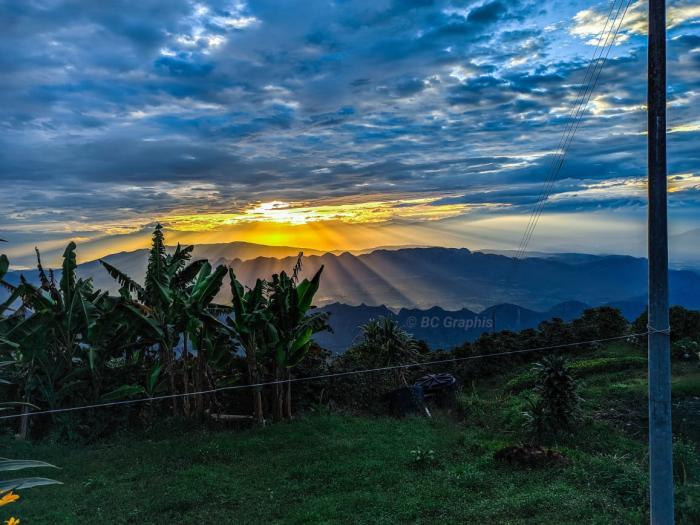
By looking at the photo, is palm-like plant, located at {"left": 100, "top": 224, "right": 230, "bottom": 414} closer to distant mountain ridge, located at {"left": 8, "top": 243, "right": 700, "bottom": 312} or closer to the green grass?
the green grass

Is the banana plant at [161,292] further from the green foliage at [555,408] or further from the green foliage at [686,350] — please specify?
the green foliage at [686,350]

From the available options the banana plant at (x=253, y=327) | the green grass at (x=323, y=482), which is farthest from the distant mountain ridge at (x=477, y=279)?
the green grass at (x=323, y=482)

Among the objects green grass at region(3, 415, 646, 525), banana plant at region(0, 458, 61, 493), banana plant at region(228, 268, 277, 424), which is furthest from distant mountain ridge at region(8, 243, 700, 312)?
banana plant at region(0, 458, 61, 493)

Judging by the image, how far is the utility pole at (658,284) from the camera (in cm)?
454

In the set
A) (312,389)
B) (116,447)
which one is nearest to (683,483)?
(312,389)

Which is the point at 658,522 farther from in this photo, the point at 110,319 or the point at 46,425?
the point at 46,425

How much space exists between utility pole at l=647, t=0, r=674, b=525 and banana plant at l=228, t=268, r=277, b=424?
7.37 metres

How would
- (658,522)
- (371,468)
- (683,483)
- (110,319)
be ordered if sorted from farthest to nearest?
(110,319) < (371,468) < (683,483) < (658,522)

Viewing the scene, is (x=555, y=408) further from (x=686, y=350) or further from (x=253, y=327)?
(x=686, y=350)

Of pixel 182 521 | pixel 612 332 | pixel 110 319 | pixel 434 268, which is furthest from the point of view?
pixel 434 268

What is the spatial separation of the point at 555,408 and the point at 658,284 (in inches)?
237

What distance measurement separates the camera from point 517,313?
64750mm

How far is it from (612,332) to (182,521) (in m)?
18.1

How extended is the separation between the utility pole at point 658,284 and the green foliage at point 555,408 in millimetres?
5343
